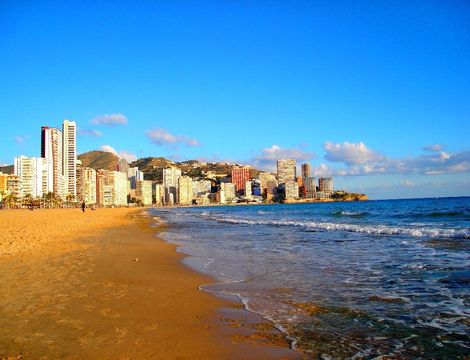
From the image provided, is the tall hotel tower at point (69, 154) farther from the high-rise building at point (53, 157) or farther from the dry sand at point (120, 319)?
the dry sand at point (120, 319)

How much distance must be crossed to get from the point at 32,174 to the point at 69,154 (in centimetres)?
2875

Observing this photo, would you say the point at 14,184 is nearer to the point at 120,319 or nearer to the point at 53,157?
the point at 53,157

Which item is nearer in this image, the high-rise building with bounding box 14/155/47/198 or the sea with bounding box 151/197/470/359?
the sea with bounding box 151/197/470/359

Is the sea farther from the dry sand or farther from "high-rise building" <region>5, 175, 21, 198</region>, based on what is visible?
"high-rise building" <region>5, 175, 21, 198</region>

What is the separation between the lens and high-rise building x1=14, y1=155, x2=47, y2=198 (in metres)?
167

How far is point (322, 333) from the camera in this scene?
18.0ft

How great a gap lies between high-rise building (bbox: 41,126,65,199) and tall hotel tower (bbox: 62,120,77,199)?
368 centimetres

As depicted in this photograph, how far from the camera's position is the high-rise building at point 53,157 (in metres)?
178

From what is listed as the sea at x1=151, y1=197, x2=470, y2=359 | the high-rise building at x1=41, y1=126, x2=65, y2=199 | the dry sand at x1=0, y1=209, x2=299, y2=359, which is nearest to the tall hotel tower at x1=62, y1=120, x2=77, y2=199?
the high-rise building at x1=41, y1=126, x2=65, y2=199

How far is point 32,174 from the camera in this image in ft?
554

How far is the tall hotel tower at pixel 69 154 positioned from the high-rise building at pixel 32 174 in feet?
55.9

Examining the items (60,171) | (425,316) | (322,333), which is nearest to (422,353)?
(322,333)

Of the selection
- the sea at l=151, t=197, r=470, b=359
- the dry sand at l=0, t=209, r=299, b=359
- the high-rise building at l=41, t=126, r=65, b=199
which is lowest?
the sea at l=151, t=197, r=470, b=359

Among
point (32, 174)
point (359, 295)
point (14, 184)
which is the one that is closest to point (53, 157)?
point (32, 174)
